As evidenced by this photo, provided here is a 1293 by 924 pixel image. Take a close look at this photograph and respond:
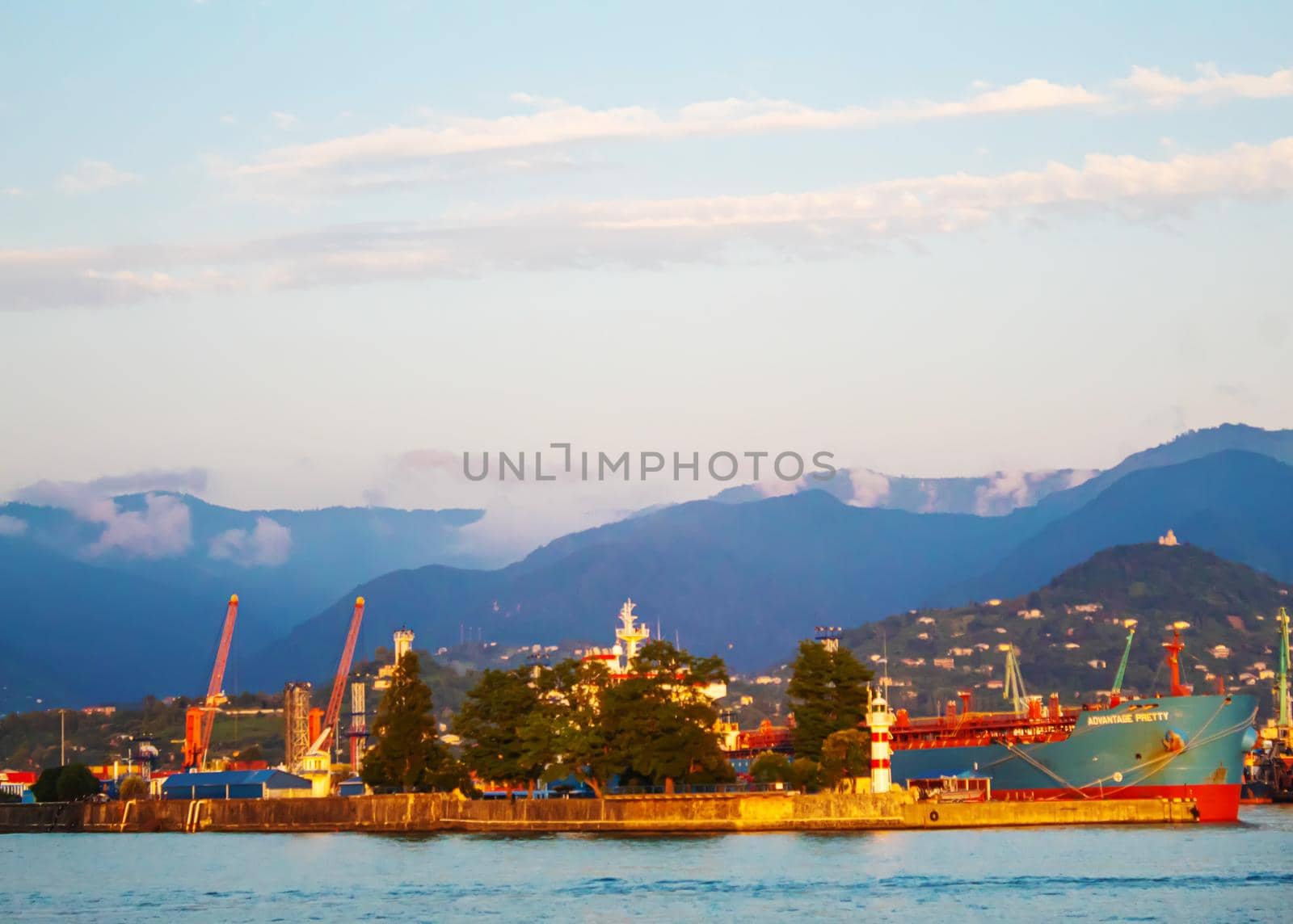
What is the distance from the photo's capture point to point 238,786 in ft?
504

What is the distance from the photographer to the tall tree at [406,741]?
136m

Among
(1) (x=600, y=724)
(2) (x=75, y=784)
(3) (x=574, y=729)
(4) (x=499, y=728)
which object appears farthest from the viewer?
(2) (x=75, y=784)

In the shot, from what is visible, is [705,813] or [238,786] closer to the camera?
[705,813]

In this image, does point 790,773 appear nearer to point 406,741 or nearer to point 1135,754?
point 1135,754

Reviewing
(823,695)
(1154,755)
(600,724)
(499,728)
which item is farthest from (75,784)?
(1154,755)

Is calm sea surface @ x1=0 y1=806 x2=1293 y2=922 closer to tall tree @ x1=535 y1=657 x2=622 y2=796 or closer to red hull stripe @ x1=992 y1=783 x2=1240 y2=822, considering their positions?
red hull stripe @ x1=992 y1=783 x2=1240 y2=822

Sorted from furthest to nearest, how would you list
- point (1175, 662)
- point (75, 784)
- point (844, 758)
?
point (75, 784), point (1175, 662), point (844, 758)

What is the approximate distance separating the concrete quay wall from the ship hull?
3077 mm

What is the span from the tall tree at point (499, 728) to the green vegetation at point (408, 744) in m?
2.14

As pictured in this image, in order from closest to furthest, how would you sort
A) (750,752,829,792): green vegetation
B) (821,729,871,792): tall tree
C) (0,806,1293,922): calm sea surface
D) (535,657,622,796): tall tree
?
(0,806,1293,922): calm sea surface < (821,729,871,792): tall tree < (750,752,829,792): green vegetation < (535,657,622,796): tall tree

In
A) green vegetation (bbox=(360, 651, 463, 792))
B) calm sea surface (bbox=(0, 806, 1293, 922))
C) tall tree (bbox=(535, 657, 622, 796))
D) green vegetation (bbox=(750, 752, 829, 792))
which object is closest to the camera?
calm sea surface (bbox=(0, 806, 1293, 922))

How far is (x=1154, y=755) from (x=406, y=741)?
50.2m

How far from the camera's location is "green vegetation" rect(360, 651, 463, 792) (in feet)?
446

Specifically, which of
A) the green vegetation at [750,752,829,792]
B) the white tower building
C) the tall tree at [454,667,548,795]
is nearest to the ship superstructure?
the green vegetation at [750,752,829,792]
